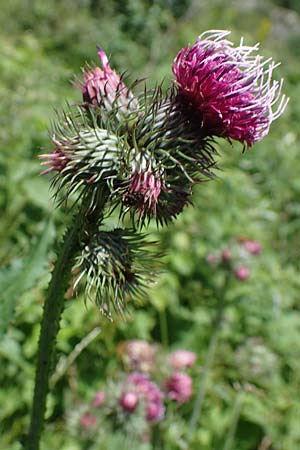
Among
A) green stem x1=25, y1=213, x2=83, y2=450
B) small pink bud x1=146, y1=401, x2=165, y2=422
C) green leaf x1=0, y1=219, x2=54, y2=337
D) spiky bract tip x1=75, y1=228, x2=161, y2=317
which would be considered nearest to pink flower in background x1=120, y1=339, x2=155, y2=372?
small pink bud x1=146, y1=401, x2=165, y2=422

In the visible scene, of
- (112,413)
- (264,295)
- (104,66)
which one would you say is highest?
(264,295)

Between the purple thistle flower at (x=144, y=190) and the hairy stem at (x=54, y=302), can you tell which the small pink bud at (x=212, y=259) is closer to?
the hairy stem at (x=54, y=302)

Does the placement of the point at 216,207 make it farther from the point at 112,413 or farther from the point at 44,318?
the point at 44,318

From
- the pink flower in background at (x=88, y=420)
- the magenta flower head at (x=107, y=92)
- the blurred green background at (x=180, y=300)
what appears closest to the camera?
the magenta flower head at (x=107, y=92)

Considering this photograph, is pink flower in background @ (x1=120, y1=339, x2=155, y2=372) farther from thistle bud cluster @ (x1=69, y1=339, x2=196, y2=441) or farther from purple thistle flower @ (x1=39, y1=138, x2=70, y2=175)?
purple thistle flower @ (x1=39, y1=138, x2=70, y2=175)

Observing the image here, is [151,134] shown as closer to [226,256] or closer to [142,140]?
[142,140]

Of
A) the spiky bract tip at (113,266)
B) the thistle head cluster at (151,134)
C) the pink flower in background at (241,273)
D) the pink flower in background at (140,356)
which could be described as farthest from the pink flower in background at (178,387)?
the thistle head cluster at (151,134)

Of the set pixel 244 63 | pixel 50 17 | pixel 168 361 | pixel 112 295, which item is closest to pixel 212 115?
pixel 244 63
